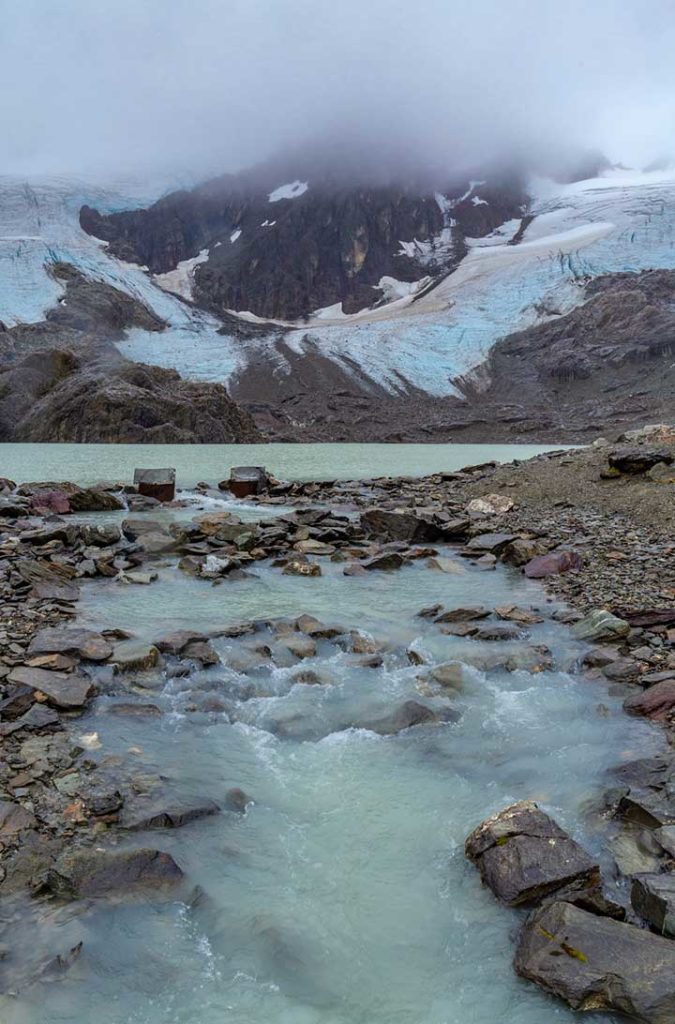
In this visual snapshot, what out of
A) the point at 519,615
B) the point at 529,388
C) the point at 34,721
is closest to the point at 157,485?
the point at 519,615

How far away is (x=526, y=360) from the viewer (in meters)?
81.9

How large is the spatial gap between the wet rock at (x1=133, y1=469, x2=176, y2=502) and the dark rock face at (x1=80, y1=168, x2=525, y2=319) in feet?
306

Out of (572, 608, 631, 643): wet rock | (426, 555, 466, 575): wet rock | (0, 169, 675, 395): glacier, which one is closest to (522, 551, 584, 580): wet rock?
(426, 555, 466, 575): wet rock

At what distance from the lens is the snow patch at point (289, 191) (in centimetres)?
13212

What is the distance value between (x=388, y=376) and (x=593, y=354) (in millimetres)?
24815

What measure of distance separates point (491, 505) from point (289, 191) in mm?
134200

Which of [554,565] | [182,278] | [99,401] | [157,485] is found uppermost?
[182,278]

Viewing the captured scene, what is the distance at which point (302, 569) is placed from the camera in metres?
9.98

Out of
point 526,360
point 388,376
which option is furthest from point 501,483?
point 526,360

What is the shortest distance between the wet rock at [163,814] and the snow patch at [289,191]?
459ft

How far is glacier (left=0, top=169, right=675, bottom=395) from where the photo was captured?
254 ft

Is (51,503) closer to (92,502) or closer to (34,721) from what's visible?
(92,502)

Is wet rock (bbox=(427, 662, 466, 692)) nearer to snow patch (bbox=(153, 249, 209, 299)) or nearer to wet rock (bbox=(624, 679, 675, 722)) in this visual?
wet rock (bbox=(624, 679, 675, 722))

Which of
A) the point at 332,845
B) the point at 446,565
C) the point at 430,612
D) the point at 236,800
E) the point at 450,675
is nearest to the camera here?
the point at 332,845
